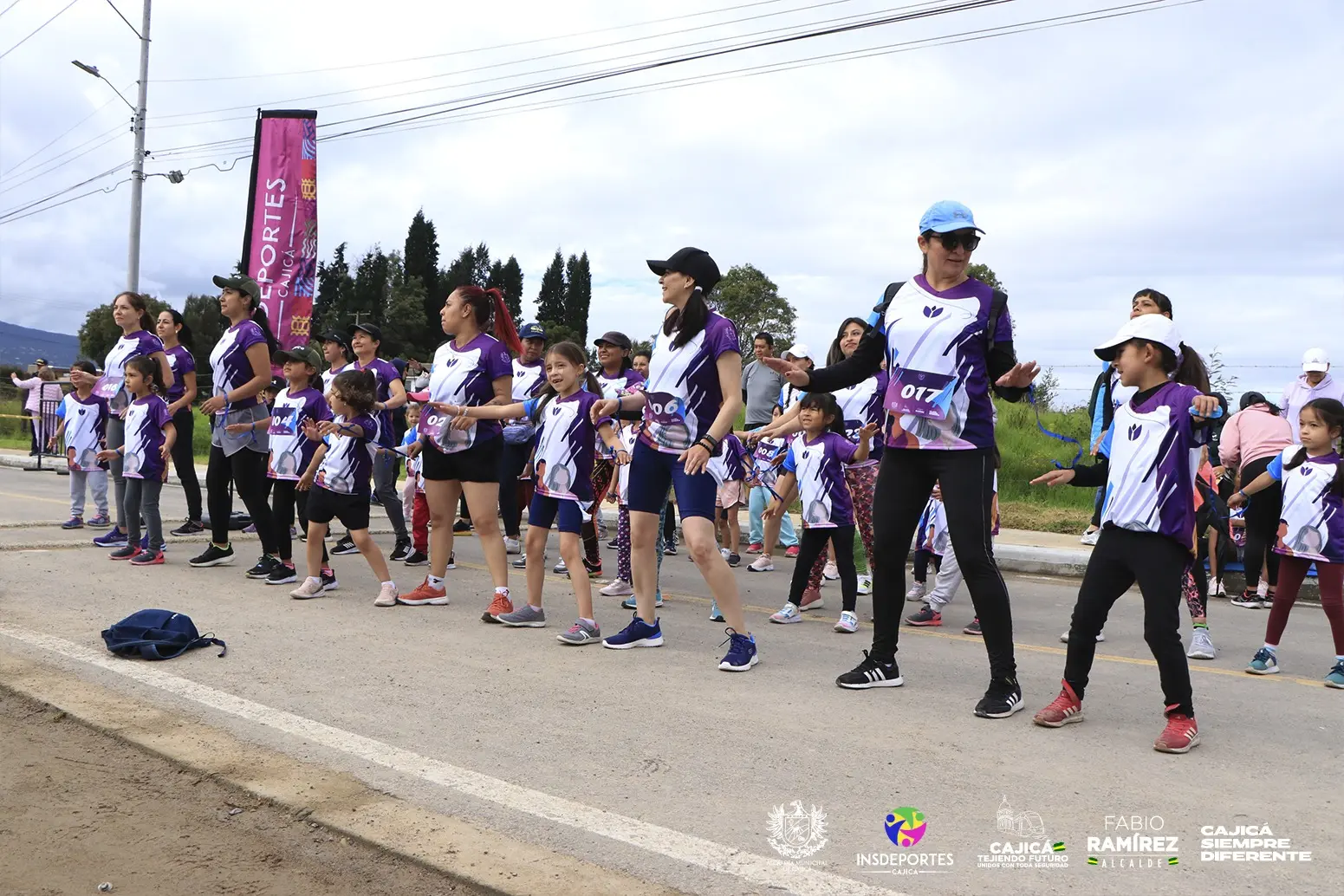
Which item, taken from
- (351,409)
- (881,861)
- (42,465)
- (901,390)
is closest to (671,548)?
(351,409)

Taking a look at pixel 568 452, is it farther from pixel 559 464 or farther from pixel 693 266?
pixel 693 266

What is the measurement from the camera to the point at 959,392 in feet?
16.1

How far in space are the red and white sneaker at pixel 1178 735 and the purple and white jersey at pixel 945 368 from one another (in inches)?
54.1

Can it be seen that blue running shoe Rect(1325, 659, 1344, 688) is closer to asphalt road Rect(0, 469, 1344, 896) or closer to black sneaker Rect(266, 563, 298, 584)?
asphalt road Rect(0, 469, 1344, 896)

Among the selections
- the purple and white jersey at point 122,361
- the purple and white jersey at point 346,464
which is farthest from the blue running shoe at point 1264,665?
the purple and white jersey at point 122,361

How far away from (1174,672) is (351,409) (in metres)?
5.39

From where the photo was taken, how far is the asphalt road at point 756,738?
3250mm

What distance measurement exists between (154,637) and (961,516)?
3984mm

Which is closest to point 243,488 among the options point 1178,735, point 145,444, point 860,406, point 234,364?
point 234,364

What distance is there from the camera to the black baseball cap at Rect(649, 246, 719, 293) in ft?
19.3

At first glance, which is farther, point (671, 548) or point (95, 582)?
point (671, 548)

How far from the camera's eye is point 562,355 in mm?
6988

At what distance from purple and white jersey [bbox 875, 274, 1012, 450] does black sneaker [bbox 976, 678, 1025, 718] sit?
1.07m

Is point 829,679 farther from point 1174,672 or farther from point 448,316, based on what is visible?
point 448,316
